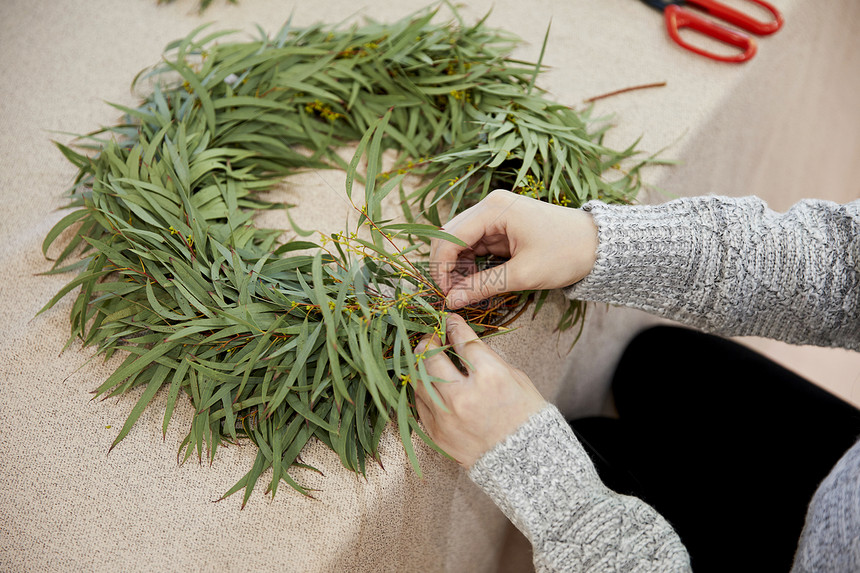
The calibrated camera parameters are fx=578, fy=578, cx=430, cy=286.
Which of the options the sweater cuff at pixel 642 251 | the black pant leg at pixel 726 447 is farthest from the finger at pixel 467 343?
the black pant leg at pixel 726 447

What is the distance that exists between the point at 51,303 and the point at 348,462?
359 mm

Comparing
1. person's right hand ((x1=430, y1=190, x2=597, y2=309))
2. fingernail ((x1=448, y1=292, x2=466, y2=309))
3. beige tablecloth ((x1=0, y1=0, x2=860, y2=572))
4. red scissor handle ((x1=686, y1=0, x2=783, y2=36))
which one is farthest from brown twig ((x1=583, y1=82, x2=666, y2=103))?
fingernail ((x1=448, y1=292, x2=466, y2=309))

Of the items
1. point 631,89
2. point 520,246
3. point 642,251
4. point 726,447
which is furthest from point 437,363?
point 631,89

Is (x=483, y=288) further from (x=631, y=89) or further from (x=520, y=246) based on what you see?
(x=631, y=89)

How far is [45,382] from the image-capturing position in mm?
572

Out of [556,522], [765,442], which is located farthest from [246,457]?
[765,442]

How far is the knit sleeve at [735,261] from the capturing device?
0.60m

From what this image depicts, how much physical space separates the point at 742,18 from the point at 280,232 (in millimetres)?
804

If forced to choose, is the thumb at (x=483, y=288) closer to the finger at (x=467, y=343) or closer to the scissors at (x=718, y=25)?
the finger at (x=467, y=343)

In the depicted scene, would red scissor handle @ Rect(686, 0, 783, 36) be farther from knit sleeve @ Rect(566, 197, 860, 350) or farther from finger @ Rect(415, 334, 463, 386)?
finger @ Rect(415, 334, 463, 386)

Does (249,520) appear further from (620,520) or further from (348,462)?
(620,520)

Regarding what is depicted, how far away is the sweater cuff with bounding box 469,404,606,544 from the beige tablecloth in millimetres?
79

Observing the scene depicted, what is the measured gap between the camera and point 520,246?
58cm

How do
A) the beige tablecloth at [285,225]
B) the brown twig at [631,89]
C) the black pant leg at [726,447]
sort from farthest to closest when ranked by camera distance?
the brown twig at [631,89] → the black pant leg at [726,447] → the beige tablecloth at [285,225]
